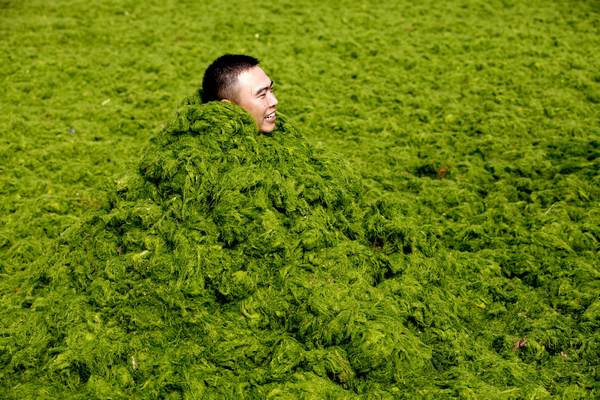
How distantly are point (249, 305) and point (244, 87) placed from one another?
4.62 ft

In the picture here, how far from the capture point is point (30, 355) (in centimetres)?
281

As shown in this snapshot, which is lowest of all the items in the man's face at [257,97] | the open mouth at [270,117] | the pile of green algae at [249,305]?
the pile of green algae at [249,305]

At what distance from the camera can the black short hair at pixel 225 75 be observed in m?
3.30

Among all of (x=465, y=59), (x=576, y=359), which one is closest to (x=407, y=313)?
(x=576, y=359)

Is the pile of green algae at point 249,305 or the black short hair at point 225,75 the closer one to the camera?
the pile of green algae at point 249,305

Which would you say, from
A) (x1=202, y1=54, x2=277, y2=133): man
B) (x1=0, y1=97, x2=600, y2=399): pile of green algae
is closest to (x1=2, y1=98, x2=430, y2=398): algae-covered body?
(x1=0, y1=97, x2=600, y2=399): pile of green algae

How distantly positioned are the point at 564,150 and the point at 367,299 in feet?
10.3

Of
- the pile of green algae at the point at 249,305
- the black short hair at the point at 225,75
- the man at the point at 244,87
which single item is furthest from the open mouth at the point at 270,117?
the black short hair at the point at 225,75

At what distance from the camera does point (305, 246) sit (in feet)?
9.93

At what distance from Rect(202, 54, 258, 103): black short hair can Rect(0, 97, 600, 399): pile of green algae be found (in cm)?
20

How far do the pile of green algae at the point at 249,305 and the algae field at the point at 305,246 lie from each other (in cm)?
1

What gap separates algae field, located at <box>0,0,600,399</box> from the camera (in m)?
2.65

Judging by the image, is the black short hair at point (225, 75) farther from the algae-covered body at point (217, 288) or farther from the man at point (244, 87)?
the algae-covered body at point (217, 288)

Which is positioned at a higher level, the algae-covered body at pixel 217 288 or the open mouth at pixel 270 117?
the open mouth at pixel 270 117
